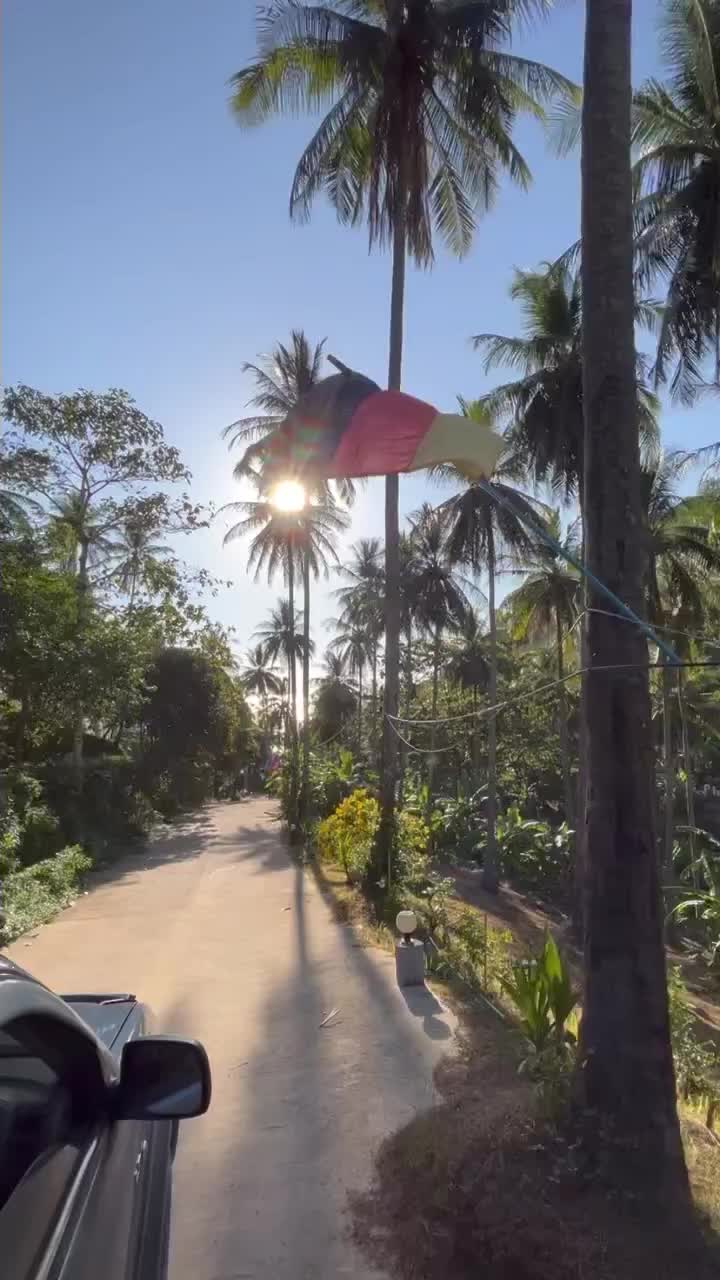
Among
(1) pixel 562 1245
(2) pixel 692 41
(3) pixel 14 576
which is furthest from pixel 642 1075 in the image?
(2) pixel 692 41

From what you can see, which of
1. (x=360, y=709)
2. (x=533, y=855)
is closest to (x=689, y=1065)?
(x=533, y=855)

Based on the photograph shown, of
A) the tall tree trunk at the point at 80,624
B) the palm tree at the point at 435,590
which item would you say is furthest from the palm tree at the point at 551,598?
the tall tree trunk at the point at 80,624

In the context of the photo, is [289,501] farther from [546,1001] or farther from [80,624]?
[546,1001]

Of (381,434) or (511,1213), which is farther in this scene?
(381,434)

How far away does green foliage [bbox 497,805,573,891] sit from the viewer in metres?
23.8

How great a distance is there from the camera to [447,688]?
38438 mm

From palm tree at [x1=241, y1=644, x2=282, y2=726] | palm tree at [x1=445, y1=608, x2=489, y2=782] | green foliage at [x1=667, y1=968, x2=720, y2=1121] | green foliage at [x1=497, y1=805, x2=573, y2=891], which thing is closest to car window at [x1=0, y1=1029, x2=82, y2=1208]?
green foliage at [x1=667, y1=968, x2=720, y2=1121]

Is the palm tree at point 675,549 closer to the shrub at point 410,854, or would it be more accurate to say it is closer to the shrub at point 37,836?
the shrub at point 410,854

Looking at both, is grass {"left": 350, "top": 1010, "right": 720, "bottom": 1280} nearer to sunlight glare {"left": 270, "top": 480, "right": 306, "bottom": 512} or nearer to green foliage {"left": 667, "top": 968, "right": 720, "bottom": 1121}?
green foliage {"left": 667, "top": 968, "right": 720, "bottom": 1121}

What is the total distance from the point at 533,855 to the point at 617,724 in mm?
20792

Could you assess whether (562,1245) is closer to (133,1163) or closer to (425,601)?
(133,1163)

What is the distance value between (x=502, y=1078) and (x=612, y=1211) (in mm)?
1766

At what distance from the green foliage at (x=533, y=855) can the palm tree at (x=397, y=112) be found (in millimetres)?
11887

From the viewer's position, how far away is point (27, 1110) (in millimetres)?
1805
